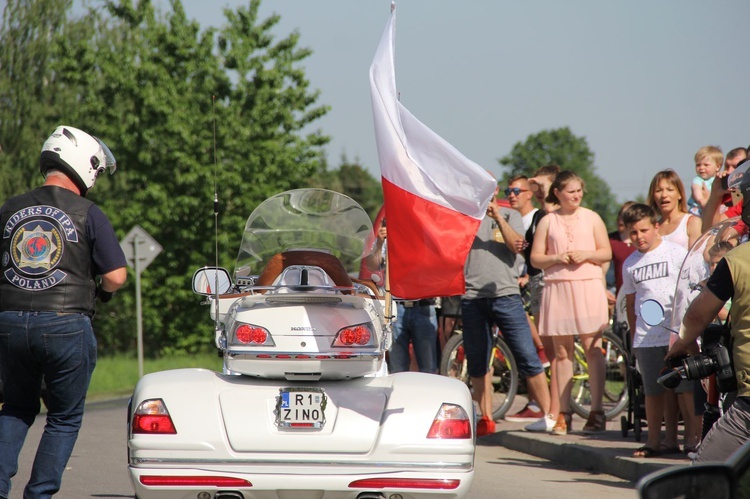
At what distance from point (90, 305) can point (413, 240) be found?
1.78m

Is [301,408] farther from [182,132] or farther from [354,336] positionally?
[182,132]

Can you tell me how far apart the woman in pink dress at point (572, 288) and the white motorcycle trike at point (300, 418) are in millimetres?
4079

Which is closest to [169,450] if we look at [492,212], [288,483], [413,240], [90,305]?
[288,483]

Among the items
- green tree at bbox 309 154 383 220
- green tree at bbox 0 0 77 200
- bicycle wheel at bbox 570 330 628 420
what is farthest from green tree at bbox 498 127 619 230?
bicycle wheel at bbox 570 330 628 420

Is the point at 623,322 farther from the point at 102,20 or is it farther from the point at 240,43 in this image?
the point at 102,20

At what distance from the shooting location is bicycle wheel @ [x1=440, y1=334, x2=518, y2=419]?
1148 centimetres

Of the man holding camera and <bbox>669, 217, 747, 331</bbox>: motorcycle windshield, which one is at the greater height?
<bbox>669, 217, 747, 331</bbox>: motorcycle windshield

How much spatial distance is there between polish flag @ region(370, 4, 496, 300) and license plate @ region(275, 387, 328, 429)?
3.10 ft

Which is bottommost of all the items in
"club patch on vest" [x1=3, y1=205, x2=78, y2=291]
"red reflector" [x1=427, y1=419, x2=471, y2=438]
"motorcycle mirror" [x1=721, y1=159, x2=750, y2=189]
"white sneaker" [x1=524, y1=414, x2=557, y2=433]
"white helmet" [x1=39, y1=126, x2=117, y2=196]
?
"white sneaker" [x1=524, y1=414, x2=557, y2=433]

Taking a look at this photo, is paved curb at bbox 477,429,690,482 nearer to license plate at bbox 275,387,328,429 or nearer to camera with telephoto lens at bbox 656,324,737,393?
camera with telephoto lens at bbox 656,324,737,393

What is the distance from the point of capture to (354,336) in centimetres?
600

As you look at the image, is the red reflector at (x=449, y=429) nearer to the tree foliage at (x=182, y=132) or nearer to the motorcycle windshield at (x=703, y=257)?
the motorcycle windshield at (x=703, y=257)

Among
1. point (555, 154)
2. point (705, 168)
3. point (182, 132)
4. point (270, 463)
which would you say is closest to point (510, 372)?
point (705, 168)

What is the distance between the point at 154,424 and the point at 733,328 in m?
2.76
